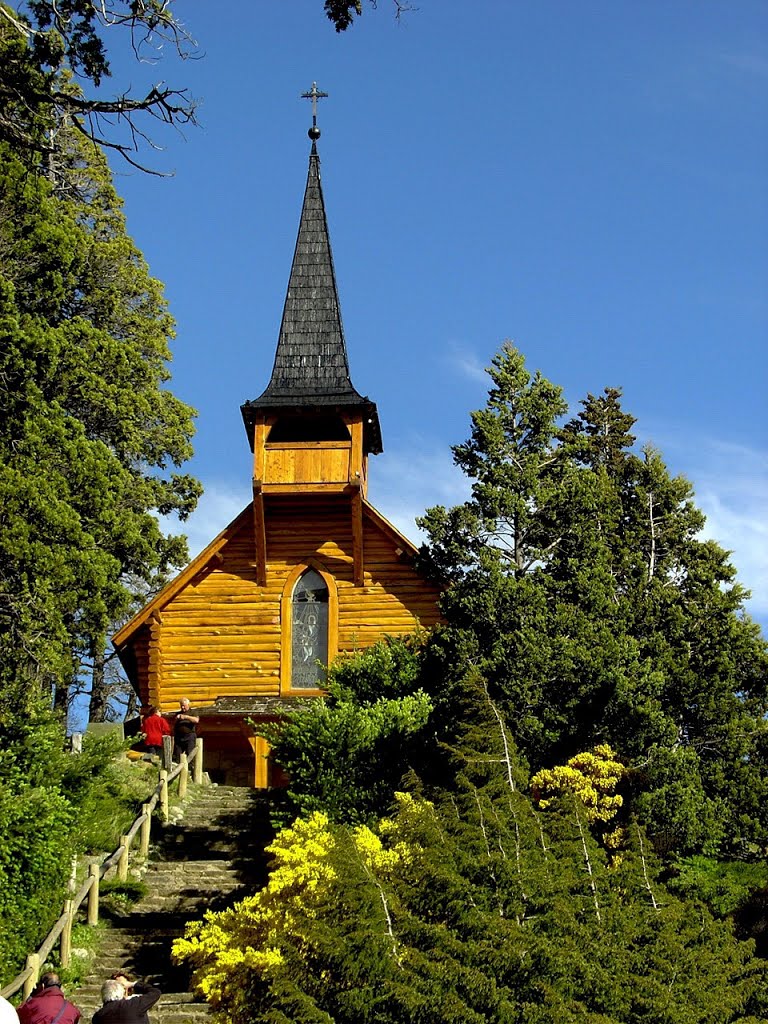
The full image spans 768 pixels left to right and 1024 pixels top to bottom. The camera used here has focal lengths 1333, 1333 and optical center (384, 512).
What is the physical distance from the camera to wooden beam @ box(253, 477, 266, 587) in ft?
94.7

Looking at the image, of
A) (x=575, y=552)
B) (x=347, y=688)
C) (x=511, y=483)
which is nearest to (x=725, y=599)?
(x=575, y=552)

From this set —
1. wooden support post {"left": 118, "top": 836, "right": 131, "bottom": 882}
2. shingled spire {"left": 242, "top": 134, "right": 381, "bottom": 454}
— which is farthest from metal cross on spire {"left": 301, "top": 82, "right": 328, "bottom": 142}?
wooden support post {"left": 118, "top": 836, "right": 131, "bottom": 882}

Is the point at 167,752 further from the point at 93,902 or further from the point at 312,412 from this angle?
the point at 312,412

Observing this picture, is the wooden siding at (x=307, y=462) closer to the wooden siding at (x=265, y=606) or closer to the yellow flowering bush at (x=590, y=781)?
the wooden siding at (x=265, y=606)

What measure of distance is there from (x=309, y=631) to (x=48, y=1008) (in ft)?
53.7

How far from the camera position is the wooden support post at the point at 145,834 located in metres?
20.5

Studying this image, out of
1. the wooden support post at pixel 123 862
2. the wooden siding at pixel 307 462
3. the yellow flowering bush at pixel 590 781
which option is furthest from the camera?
the wooden siding at pixel 307 462

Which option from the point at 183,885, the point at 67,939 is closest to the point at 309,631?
the point at 183,885

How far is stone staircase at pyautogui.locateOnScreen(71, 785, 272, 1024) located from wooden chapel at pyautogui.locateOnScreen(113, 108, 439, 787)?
14.9ft

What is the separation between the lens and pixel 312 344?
104 ft

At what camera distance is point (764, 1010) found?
12797 millimetres

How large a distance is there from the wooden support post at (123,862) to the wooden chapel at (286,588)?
8564 millimetres

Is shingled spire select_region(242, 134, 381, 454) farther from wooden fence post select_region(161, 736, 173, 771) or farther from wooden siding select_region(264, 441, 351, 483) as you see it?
wooden fence post select_region(161, 736, 173, 771)

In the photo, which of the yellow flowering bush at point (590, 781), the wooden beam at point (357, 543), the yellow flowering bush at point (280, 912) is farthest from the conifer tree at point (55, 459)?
the yellow flowering bush at point (590, 781)
